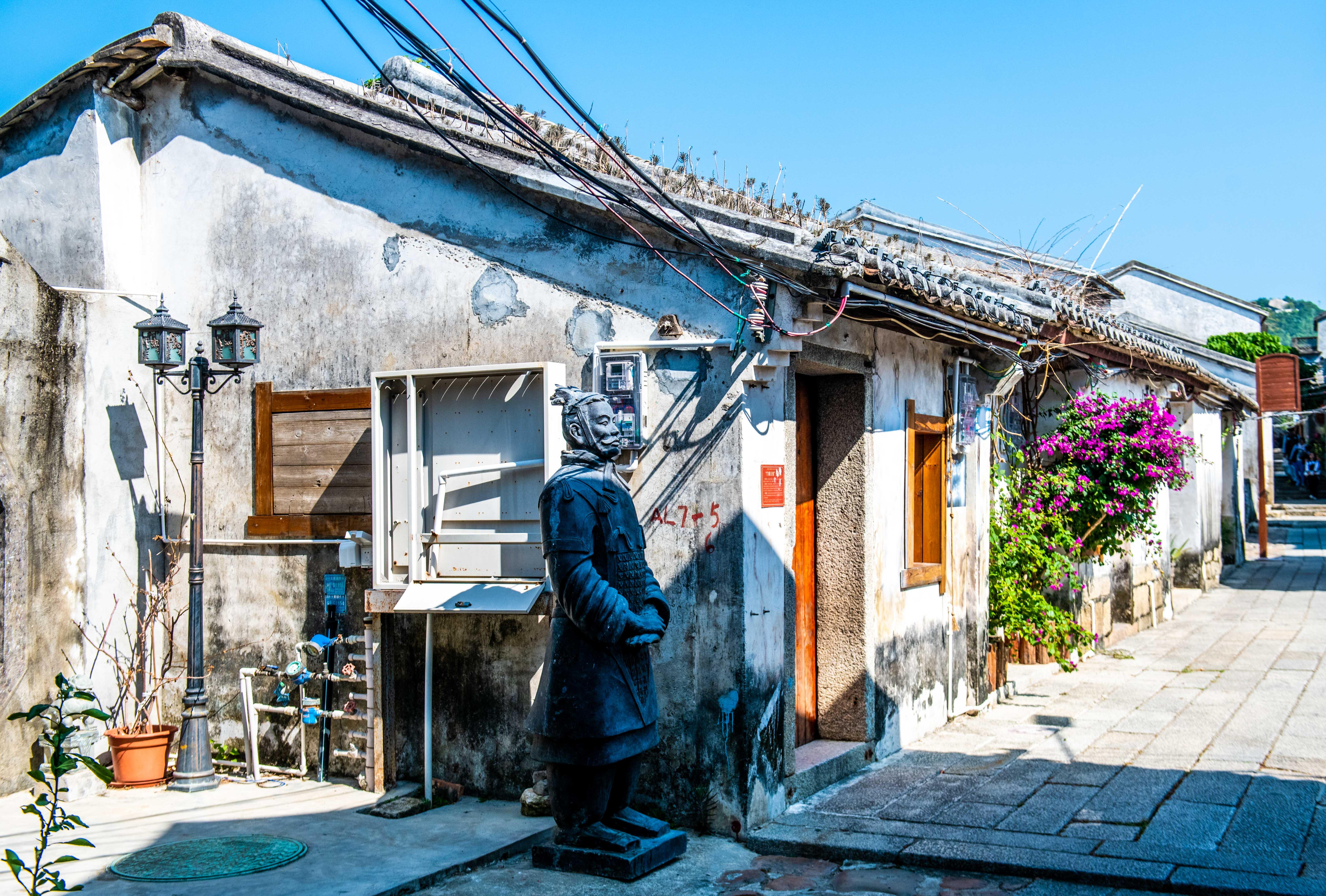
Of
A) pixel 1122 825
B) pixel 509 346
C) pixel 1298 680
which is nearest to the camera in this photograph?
pixel 1122 825

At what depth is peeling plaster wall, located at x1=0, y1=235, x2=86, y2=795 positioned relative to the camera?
6.85m

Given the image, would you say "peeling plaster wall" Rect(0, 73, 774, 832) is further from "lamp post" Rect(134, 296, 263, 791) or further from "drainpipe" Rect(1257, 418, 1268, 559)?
"drainpipe" Rect(1257, 418, 1268, 559)

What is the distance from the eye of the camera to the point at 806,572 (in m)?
7.40

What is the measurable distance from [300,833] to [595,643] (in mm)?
2212

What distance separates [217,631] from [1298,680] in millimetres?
8864

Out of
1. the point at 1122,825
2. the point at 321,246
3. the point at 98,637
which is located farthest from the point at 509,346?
the point at 1122,825

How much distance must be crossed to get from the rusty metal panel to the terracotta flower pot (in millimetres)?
20166

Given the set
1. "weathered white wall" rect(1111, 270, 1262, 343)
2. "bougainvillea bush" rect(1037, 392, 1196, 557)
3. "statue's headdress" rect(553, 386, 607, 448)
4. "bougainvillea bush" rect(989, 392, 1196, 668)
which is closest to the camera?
"statue's headdress" rect(553, 386, 607, 448)

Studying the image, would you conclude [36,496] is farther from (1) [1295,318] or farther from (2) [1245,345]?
(1) [1295,318]

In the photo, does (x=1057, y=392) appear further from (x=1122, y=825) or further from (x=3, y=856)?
(x=3, y=856)

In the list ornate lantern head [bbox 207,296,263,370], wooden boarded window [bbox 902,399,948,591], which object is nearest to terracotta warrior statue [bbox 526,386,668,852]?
ornate lantern head [bbox 207,296,263,370]

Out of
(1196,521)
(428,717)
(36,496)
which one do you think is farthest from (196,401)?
(1196,521)

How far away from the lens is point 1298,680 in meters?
9.56

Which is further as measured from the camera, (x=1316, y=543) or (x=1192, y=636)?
(x=1316, y=543)
